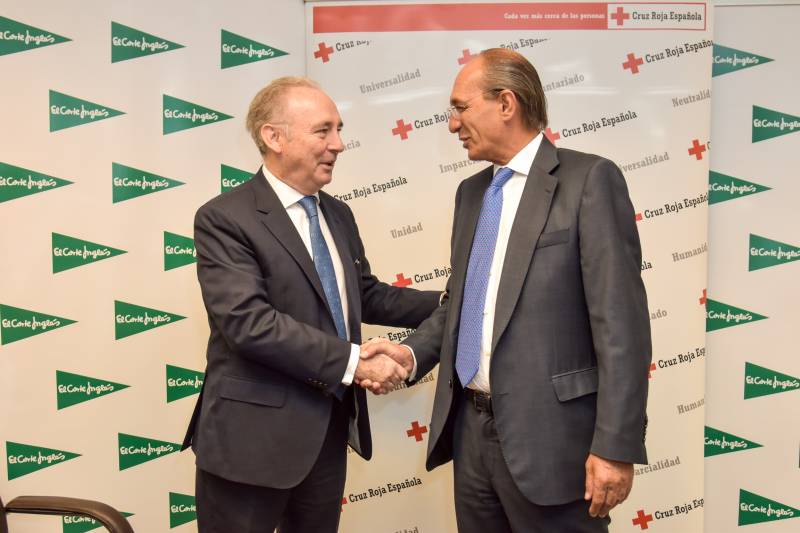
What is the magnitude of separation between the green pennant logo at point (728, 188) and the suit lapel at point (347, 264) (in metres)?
1.75

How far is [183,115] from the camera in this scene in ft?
9.70

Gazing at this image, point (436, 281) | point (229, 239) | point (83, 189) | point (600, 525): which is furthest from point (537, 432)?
point (83, 189)

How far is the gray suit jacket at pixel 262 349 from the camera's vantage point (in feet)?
6.44

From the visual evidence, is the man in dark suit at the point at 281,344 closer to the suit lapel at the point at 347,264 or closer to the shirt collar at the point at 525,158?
the suit lapel at the point at 347,264

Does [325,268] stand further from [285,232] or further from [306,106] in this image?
[306,106]

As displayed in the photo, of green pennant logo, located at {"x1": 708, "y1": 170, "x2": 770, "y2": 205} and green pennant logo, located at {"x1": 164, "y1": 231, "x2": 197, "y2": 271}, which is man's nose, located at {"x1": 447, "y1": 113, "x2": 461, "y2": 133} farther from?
green pennant logo, located at {"x1": 708, "y1": 170, "x2": 770, "y2": 205}

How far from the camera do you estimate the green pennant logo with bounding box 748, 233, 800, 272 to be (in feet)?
10.0

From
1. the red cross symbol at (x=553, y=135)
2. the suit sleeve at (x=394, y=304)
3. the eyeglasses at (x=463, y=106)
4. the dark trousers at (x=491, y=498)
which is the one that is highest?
the eyeglasses at (x=463, y=106)

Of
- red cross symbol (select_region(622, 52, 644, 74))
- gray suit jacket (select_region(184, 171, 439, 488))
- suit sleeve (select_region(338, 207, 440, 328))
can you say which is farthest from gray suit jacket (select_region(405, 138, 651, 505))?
red cross symbol (select_region(622, 52, 644, 74))

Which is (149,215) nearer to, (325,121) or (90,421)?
(90,421)

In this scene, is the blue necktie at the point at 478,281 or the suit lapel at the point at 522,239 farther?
the blue necktie at the point at 478,281

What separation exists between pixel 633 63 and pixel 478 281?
1611 mm

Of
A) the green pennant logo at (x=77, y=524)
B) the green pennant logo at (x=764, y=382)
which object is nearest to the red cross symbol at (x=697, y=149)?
the green pennant logo at (x=764, y=382)

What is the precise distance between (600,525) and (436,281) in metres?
1.42
